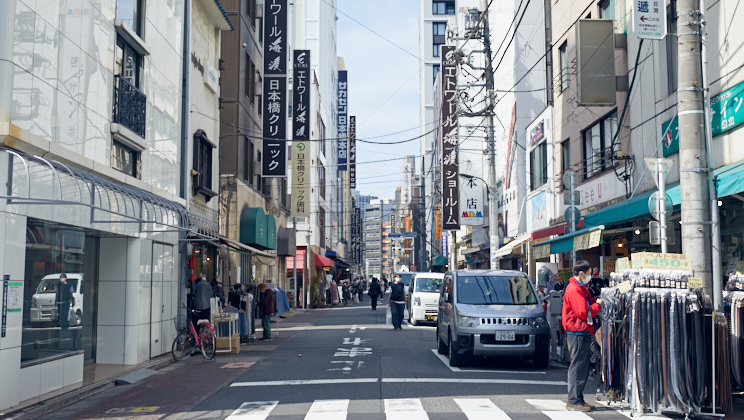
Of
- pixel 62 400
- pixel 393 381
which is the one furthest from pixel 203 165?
pixel 393 381

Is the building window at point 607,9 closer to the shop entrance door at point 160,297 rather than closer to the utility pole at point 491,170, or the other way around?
the utility pole at point 491,170

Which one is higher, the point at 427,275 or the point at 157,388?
the point at 427,275

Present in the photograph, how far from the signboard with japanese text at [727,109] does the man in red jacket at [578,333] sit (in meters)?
5.12

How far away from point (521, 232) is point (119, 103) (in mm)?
20362

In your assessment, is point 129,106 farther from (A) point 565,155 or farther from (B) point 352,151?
(B) point 352,151

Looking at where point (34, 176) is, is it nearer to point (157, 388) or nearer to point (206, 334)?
point (157, 388)

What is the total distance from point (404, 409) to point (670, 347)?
3.39 m

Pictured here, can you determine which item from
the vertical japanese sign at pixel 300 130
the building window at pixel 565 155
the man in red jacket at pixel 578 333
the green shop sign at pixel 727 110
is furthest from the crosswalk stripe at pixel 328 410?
the vertical japanese sign at pixel 300 130

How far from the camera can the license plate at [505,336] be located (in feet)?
41.5

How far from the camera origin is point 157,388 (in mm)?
11359

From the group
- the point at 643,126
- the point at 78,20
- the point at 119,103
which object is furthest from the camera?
the point at 643,126

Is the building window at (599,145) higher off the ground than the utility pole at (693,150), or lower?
higher

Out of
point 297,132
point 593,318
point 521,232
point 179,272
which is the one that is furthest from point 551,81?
point 593,318

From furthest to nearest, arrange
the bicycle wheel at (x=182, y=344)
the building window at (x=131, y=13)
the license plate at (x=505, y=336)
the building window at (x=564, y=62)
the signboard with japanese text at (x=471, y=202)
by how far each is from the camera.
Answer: the signboard with japanese text at (x=471, y=202)
the building window at (x=564, y=62)
the bicycle wheel at (x=182, y=344)
the building window at (x=131, y=13)
the license plate at (x=505, y=336)
